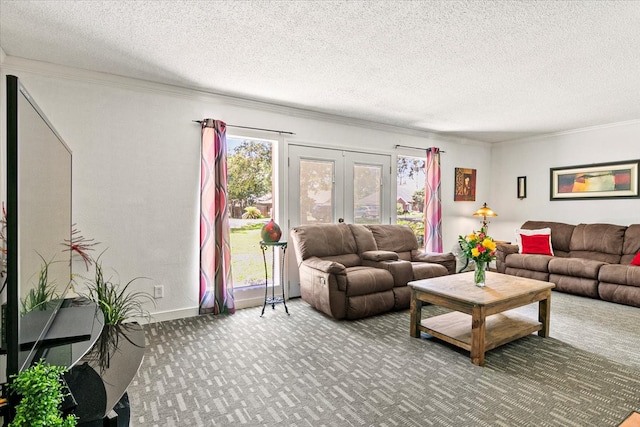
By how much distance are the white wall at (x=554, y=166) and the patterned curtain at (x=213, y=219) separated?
5.45 m

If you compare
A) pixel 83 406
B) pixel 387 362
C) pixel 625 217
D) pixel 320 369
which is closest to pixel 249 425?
pixel 320 369

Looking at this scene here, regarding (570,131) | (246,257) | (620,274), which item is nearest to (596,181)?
(570,131)

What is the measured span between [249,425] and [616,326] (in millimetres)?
3757

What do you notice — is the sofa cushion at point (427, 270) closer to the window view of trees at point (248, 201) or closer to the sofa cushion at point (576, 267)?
the sofa cushion at point (576, 267)

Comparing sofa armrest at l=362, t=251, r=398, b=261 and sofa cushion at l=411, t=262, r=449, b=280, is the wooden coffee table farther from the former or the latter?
sofa armrest at l=362, t=251, r=398, b=261

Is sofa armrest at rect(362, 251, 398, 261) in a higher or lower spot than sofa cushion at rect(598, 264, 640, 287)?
higher

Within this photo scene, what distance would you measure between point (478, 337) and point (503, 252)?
11.4ft

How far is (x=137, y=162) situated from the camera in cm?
349

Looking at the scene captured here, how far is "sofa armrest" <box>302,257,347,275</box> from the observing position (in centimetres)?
358

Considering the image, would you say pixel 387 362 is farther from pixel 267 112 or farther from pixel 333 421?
pixel 267 112

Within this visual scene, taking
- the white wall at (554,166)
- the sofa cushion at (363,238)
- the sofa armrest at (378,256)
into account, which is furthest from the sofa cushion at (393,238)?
the white wall at (554,166)

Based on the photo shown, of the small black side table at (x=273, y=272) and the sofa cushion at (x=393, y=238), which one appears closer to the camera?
the small black side table at (x=273, y=272)

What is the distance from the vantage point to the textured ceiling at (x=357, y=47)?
2.24m

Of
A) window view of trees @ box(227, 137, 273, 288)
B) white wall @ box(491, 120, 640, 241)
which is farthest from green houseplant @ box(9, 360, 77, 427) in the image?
white wall @ box(491, 120, 640, 241)
